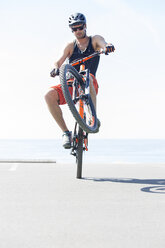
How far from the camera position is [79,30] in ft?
17.6

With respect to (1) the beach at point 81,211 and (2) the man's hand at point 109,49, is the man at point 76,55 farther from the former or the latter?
(1) the beach at point 81,211

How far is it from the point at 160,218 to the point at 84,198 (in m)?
1.00

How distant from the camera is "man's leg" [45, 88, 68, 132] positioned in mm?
5223

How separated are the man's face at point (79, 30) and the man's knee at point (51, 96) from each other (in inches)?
34.6

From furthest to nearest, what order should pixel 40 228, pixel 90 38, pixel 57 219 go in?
pixel 90 38
pixel 57 219
pixel 40 228

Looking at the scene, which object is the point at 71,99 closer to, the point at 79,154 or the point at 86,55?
the point at 79,154

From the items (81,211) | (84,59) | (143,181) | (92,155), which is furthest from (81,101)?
(92,155)

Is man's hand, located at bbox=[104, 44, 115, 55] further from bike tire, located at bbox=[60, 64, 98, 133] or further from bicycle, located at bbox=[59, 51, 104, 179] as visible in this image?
bike tire, located at bbox=[60, 64, 98, 133]

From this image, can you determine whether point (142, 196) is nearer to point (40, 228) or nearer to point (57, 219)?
point (57, 219)

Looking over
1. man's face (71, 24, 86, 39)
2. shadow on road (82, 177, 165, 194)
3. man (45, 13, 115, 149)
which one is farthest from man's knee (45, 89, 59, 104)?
shadow on road (82, 177, 165, 194)

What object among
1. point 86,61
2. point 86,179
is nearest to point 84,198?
point 86,179

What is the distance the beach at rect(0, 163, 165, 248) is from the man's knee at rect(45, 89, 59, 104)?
3.49 feet

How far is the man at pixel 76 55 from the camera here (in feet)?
17.1

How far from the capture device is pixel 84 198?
3693mm
